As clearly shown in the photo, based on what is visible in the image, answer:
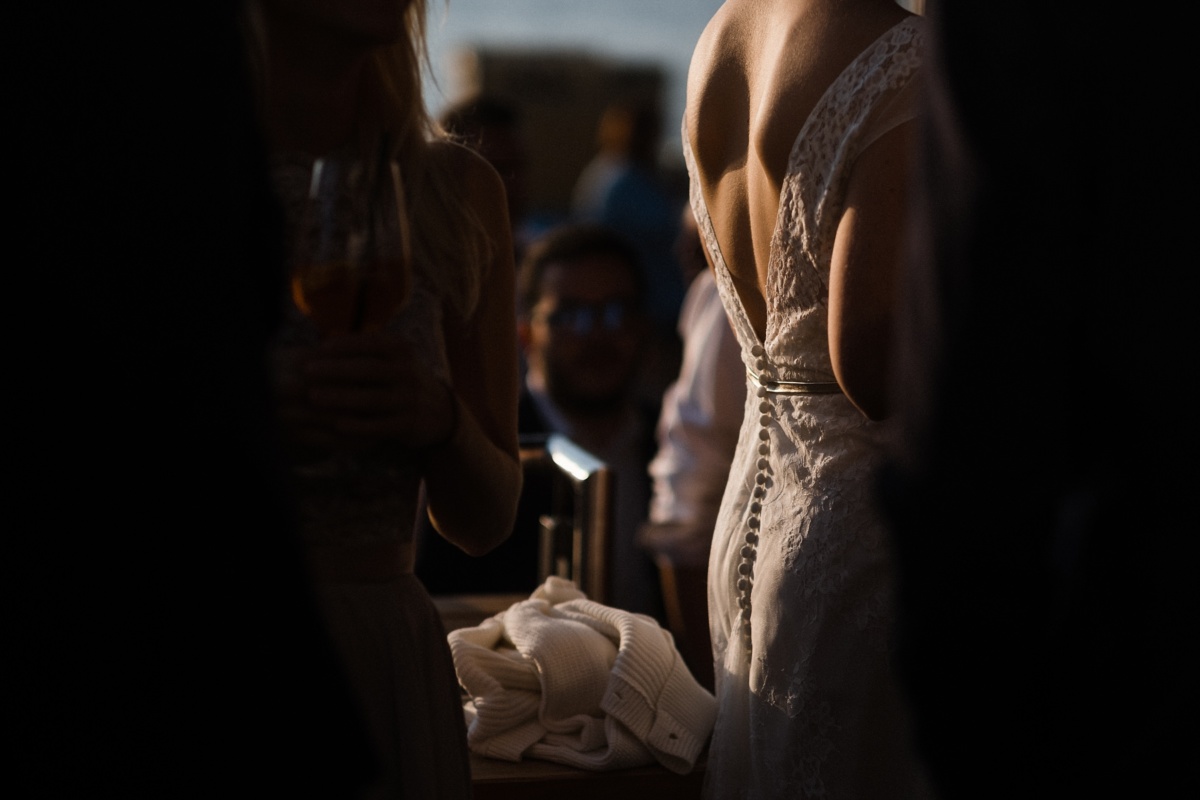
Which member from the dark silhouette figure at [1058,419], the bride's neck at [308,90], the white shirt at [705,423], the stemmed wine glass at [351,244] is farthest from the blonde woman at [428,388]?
the white shirt at [705,423]

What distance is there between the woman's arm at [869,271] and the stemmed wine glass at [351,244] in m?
0.63

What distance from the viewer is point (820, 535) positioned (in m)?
1.77

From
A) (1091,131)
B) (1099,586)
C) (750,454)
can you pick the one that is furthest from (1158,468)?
(750,454)

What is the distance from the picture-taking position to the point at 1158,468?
2.99ft

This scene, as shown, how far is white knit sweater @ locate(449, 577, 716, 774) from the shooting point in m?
1.98

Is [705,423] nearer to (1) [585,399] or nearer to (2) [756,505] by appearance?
(1) [585,399]

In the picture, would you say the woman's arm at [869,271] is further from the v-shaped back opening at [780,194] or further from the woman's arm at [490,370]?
the woman's arm at [490,370]

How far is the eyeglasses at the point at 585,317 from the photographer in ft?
14.8

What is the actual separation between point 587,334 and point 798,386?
2.68m

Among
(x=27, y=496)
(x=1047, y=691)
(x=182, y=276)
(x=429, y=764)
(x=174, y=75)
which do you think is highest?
(x=174, y=75)

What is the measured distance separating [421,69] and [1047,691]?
1081 millimetres

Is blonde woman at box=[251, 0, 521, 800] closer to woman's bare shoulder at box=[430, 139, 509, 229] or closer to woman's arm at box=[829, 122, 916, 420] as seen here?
woman's bare shoulder at box=[430, 139, 509, 229]

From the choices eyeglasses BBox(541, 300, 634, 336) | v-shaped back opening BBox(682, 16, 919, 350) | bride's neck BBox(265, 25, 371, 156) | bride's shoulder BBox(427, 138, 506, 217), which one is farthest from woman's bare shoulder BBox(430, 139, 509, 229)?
eyeglasses BBox(541, 300, 634, 336)

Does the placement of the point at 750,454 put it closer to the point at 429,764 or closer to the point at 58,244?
the point at 429,764
